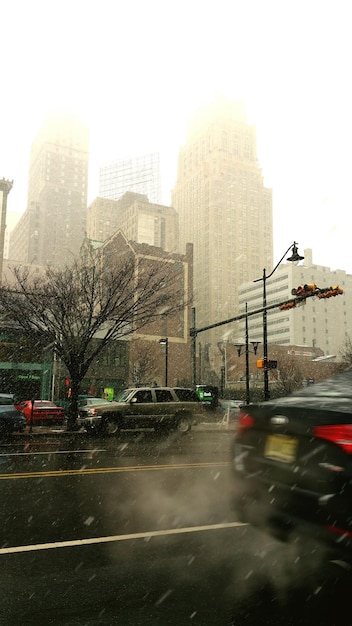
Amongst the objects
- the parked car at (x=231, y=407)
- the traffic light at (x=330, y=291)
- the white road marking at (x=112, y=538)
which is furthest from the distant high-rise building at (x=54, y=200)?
the white road marking at (x=112, y=538)

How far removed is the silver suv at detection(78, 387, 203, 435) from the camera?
16.0 m

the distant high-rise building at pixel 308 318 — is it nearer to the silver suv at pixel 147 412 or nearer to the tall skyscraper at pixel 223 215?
the tall skyscraper at pixel 223 215

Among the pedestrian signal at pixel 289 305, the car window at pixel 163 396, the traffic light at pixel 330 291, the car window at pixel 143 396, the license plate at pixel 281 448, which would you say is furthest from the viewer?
the pedestrian signal at pixel 289 305

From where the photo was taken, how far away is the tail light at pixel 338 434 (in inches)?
124

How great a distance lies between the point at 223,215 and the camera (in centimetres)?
14225

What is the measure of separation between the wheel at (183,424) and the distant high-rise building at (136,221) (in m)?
123

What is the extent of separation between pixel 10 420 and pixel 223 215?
13269cm

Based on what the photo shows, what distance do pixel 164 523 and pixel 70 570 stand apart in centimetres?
161

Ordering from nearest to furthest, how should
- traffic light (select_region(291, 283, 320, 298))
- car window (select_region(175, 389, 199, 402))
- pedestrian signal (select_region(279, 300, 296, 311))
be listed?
1. traffic light (select_region(291, 283, 320, 298))
2. car window (select_region(175, 389, 199, 402))
3. pedestrian signal (select_region(279, 300, 296, 311))

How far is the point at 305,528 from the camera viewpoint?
10.8 ft

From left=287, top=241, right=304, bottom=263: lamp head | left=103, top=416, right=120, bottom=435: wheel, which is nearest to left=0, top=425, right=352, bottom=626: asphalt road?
left=103, top=416, right=120, bottom=435: wheel

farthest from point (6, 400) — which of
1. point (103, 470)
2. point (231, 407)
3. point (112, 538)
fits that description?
point (231, 407)

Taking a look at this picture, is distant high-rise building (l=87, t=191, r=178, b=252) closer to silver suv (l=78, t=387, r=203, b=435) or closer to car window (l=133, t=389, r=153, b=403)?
silver suv (l=78, t=387, r=203, b=435)

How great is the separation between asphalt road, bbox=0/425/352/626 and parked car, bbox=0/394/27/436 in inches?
337
